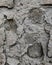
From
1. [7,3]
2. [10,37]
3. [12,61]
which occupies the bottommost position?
[12,61]

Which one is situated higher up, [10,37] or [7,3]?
[7,3]

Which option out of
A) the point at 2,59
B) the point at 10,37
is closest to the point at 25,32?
the point at 10,37

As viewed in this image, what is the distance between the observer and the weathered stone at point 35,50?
104 centimetres

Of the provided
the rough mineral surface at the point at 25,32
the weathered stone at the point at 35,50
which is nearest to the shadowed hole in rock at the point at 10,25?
the rough mineral surface at the point at 25,32

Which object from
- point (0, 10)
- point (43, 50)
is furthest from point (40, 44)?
point (0, 10)

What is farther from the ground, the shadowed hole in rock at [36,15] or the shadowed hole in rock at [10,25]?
the shadowed hole in rock at [36,15]

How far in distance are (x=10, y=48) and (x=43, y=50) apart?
0.18m

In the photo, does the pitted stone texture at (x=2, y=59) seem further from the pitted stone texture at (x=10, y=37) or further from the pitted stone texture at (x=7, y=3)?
the pitted stone texture at (x=7, y=3)

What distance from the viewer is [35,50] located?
1.05m

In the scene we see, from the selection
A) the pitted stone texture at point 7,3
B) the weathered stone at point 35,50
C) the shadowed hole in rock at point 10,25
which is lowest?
the weathered stone at point 35,50

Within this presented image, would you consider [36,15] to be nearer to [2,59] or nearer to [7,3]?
[7,3]

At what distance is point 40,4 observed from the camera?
1074mm

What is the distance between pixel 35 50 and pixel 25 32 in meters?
0.11

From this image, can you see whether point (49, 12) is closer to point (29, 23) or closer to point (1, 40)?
point (29, 23)
